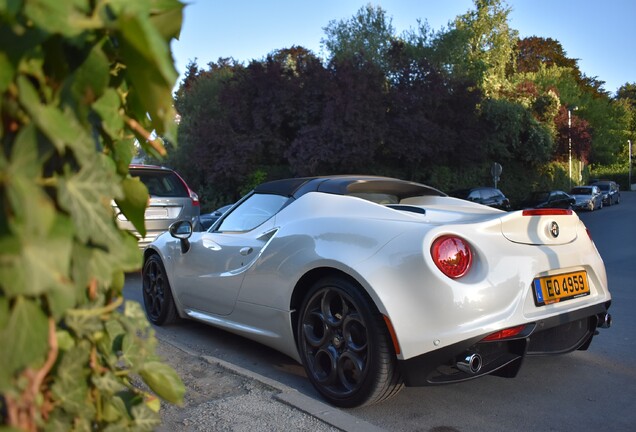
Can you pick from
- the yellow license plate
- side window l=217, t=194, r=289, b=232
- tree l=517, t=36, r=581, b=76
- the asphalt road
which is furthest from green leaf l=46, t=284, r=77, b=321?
tree l=517, t=36, r=581, b=76

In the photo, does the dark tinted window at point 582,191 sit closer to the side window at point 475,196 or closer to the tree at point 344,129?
the side window at point 475,196

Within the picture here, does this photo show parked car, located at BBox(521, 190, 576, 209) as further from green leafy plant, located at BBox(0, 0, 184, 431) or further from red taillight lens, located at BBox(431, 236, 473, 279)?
green leafy plant, located at BBox(0, 0, 184, 431)

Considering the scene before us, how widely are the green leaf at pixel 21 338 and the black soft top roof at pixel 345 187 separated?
340 cm

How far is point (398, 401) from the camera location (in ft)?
12.5

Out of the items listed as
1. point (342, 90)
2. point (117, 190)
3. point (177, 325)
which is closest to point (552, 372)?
point (177, 325)

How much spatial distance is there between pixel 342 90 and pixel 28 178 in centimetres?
2250

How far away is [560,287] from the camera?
147 inches

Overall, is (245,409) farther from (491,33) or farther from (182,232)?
(491,33)

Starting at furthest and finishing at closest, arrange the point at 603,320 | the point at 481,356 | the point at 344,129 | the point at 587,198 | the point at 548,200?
the point at 587,198
the point at 548,200
the point at 344,129
the point at 603,320
the point at 481,356

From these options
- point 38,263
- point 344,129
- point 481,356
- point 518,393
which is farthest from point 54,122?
point 344,129

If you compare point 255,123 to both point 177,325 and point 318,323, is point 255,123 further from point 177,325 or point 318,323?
point 318,323

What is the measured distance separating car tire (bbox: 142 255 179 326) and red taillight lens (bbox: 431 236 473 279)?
10.1 feet

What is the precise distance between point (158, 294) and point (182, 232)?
0.94 m

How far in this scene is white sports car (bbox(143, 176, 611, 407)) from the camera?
3.29m
